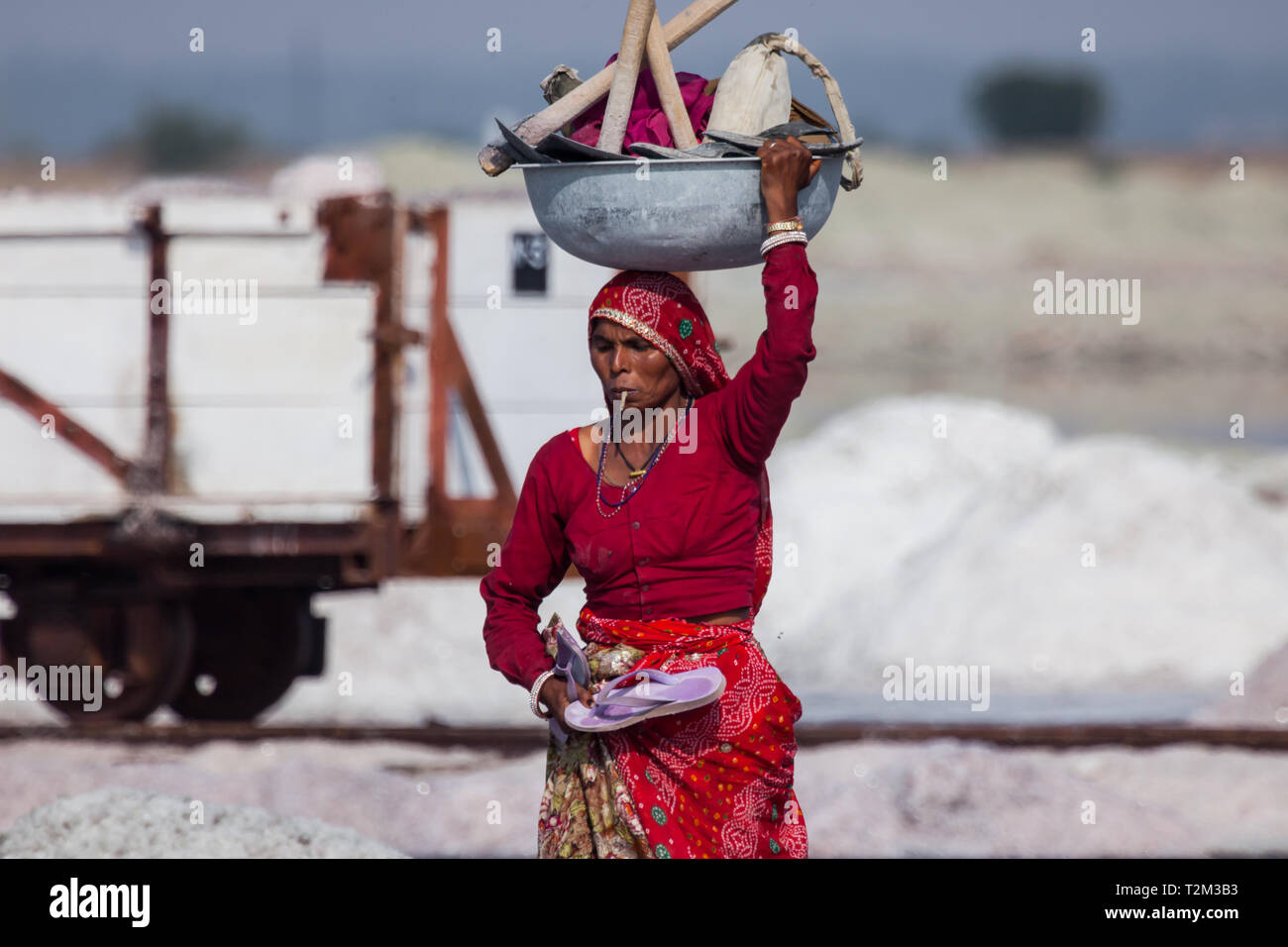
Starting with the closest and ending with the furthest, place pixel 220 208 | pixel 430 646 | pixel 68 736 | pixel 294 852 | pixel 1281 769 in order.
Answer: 1. pixel 294 852
2. pixel 1281 769
3. pixel 68 736
4. pixel 220 208
5. pixel 430 646

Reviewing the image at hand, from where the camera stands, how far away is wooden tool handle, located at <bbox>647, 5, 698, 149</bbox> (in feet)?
10.6

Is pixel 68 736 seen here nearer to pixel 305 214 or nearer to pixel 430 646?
pixel 305 214

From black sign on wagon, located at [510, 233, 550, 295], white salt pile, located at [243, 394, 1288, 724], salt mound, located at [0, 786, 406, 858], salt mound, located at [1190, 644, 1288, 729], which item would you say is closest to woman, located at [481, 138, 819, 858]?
salt mound, located at [0, 786, 406, 858]

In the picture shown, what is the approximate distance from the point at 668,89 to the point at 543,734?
5.34 m

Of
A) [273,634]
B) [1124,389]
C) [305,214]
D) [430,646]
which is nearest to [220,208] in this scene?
[305,214]

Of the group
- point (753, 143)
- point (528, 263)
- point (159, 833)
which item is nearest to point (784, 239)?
point (753, 143)

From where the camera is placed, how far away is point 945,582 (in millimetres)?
12148

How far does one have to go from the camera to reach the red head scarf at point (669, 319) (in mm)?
3244

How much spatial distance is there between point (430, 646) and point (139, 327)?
12.4 feet

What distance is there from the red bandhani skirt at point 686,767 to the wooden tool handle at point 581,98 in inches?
36.9

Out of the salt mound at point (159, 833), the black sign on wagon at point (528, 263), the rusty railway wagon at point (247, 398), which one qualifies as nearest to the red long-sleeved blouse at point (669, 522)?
the salt mound at point (159, 833)

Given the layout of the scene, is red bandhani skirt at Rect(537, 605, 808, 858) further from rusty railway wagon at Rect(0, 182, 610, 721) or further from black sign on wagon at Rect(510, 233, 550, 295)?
black sign on wagon at Rect(510, 233, 550, 295)

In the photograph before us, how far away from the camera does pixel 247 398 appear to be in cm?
854

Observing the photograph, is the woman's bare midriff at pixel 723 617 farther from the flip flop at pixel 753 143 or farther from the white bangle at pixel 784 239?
the flip flop at pixel 753 143
